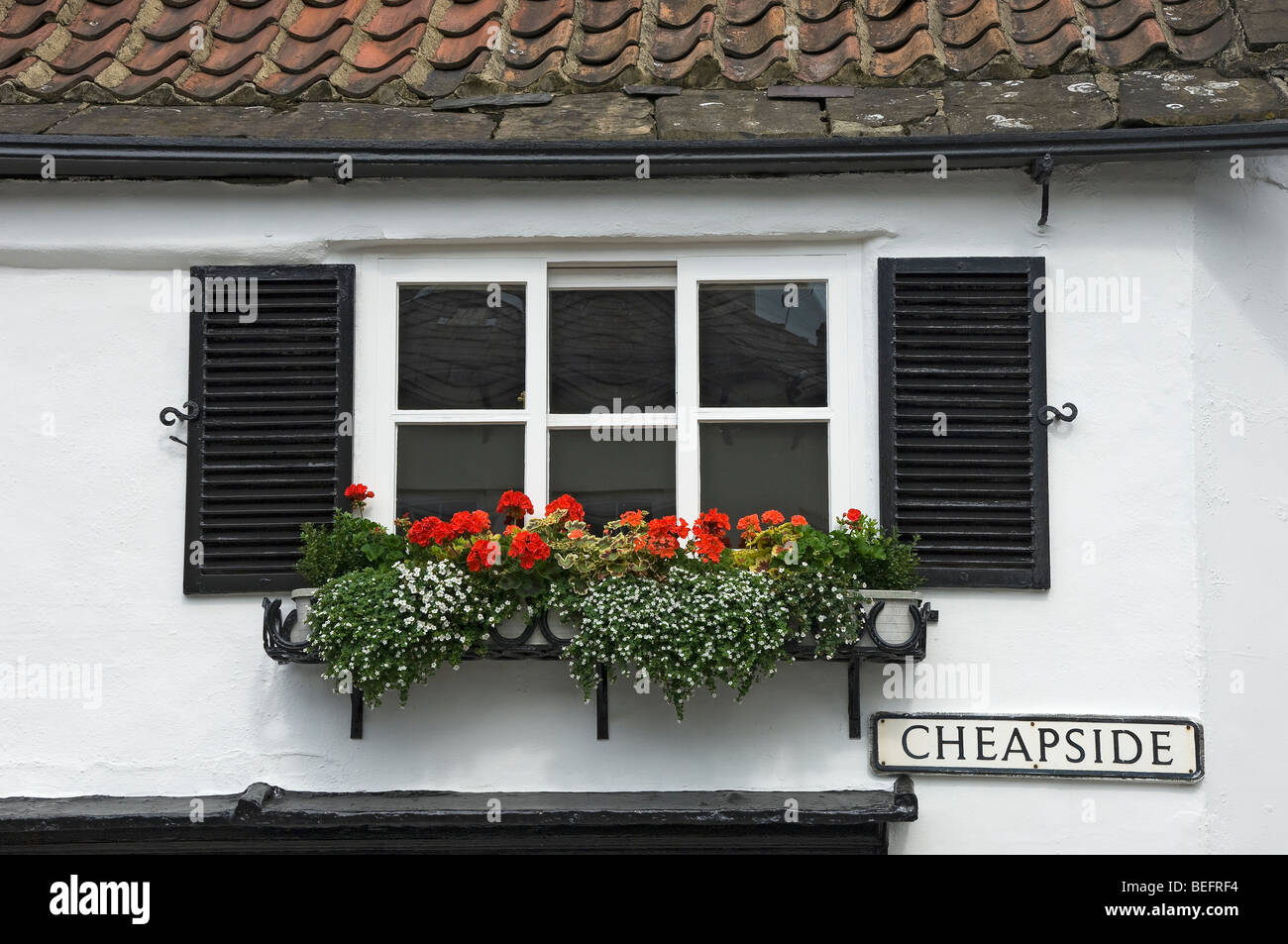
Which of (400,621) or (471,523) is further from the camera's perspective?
(471,523)

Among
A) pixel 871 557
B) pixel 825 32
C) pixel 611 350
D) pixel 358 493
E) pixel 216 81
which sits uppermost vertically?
pixel 825 32

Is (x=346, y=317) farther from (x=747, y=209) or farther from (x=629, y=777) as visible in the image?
(x=629, y=777)

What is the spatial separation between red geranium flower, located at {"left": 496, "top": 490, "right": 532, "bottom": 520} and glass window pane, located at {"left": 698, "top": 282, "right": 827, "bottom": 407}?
2.80ft

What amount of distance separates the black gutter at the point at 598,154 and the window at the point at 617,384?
0.41 meters

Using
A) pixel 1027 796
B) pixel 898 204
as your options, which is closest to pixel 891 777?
pixel 1027 796

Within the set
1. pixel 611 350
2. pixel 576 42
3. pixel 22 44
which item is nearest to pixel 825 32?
pixel 576 42

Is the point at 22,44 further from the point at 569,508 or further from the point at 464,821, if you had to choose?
the point at 464,821

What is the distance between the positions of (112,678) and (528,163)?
2.53 m

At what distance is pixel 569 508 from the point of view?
17.6 ft

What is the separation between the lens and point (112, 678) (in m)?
5.64

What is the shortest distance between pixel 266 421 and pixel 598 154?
1.66 m

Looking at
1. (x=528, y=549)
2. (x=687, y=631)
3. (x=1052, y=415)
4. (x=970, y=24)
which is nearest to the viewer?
(x=687, y=631)
